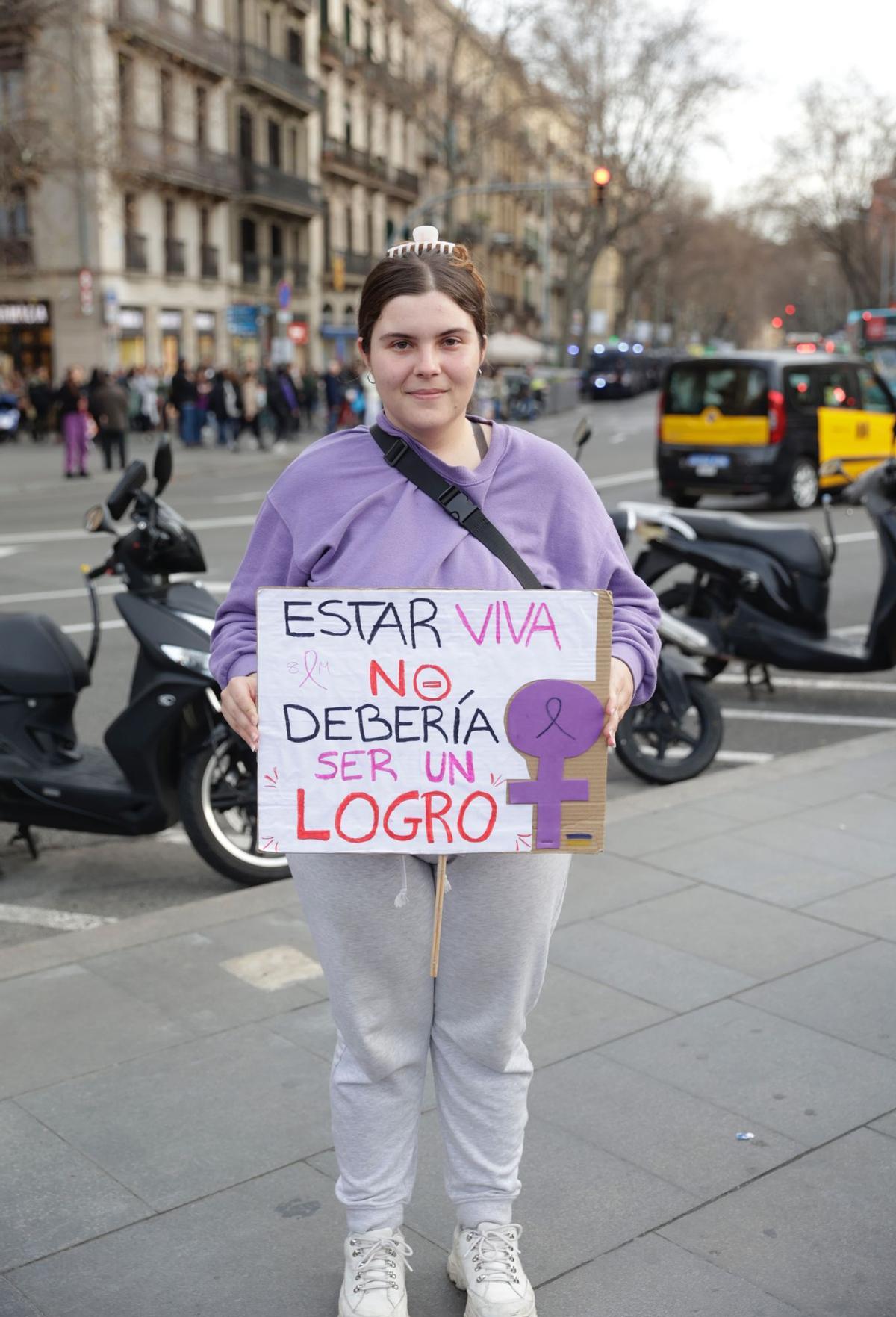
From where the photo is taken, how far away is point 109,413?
23.1 meters

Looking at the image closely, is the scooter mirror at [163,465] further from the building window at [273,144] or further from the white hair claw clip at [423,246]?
the building window at [273,144]

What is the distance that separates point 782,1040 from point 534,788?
1530 millimetres

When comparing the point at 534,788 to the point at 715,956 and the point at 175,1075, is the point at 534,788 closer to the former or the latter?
the point at 175,1075

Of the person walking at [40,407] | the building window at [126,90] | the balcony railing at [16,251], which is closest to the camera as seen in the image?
the building window at [126,90]

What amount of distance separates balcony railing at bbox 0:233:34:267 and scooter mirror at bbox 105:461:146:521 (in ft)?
95.8

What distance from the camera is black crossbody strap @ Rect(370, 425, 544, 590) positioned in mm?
2342

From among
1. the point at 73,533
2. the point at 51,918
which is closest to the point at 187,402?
the point at 73,533

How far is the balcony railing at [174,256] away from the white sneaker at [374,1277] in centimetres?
3903

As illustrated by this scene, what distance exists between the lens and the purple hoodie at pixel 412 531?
2348mm

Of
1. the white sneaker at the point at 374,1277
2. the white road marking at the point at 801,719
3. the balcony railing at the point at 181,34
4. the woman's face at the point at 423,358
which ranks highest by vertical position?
the balcony railing at the point at 181,34

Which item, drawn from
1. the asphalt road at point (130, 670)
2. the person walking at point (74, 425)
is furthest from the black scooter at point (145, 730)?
the person walking at point (74, 425)

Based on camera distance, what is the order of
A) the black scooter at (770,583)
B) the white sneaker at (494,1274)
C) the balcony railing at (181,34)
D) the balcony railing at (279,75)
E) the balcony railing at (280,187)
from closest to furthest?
the white sneaker at (494,1274), the black scooter at (770,583), the balcony railing at (181,34), the balcony railing at (279,75), the balcony railing at (280,187)

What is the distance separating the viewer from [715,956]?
13.4 feet

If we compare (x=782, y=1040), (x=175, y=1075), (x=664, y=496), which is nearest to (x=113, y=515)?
(x=175, y=1075)
